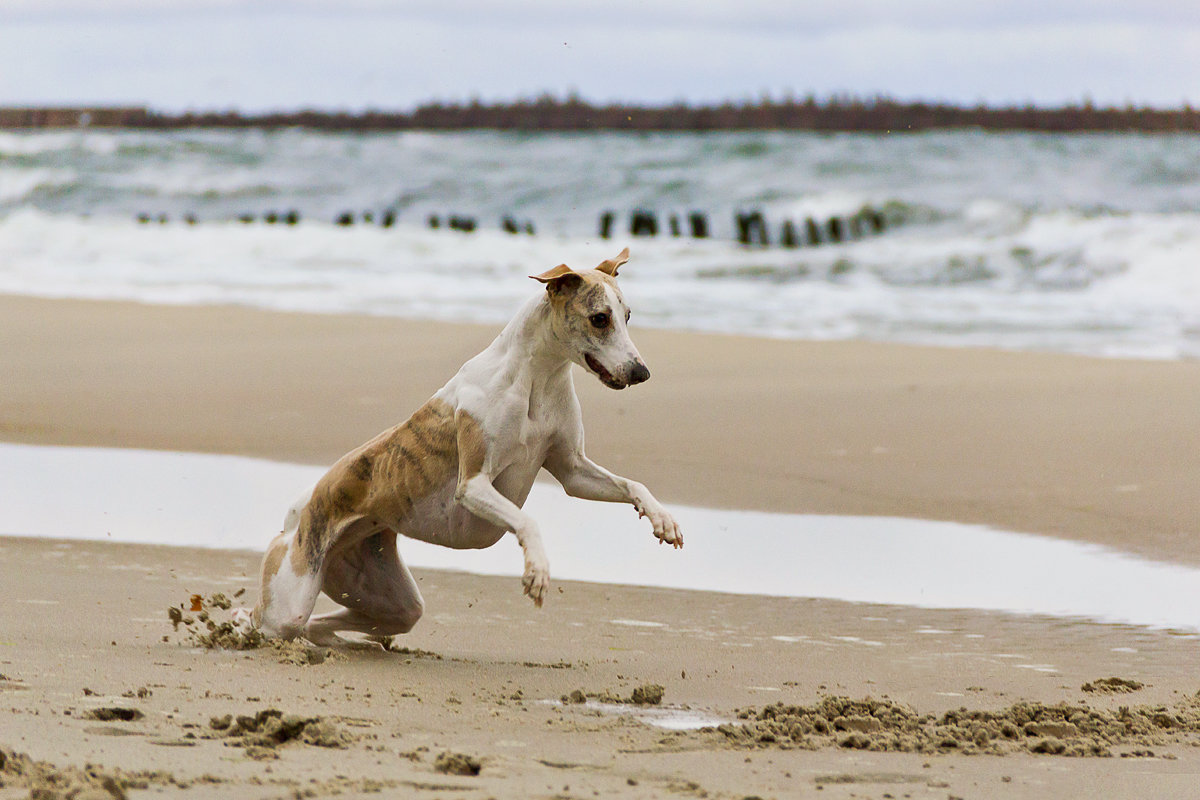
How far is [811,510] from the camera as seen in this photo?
6766 millimetres

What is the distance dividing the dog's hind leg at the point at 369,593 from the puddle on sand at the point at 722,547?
465mm

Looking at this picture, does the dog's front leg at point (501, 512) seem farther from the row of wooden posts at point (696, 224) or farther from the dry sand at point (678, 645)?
the row of wooden posts at point (696, 224)

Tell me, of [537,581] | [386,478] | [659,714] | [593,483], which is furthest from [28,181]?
[659,714]

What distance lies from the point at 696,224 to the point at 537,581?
20566mm


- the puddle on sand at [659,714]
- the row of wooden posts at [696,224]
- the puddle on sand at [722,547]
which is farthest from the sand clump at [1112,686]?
the row of wooden posts at [696,224]

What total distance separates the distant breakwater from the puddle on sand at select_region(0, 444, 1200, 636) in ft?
109

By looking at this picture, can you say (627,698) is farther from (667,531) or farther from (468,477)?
(468,477)

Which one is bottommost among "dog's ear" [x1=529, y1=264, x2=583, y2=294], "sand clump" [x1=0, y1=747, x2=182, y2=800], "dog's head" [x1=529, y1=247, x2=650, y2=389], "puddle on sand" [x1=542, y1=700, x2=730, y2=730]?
"puddle on sand" [x1=542, y1=700, x2=730, y2=730]

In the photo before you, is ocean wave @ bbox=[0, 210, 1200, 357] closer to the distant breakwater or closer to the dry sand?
the dry sand

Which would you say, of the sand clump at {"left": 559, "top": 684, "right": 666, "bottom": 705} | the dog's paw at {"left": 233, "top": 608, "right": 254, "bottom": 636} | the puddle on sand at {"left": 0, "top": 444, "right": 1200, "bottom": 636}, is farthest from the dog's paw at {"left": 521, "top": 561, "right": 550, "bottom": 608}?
the dog's paw at {"left": 233, "top": 608, "right": 254, "bottom": 636}

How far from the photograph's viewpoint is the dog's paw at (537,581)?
414 cm

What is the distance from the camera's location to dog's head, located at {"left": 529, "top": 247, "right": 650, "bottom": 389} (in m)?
4.34

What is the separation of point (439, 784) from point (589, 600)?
2350mm

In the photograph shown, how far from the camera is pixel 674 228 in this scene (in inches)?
975
